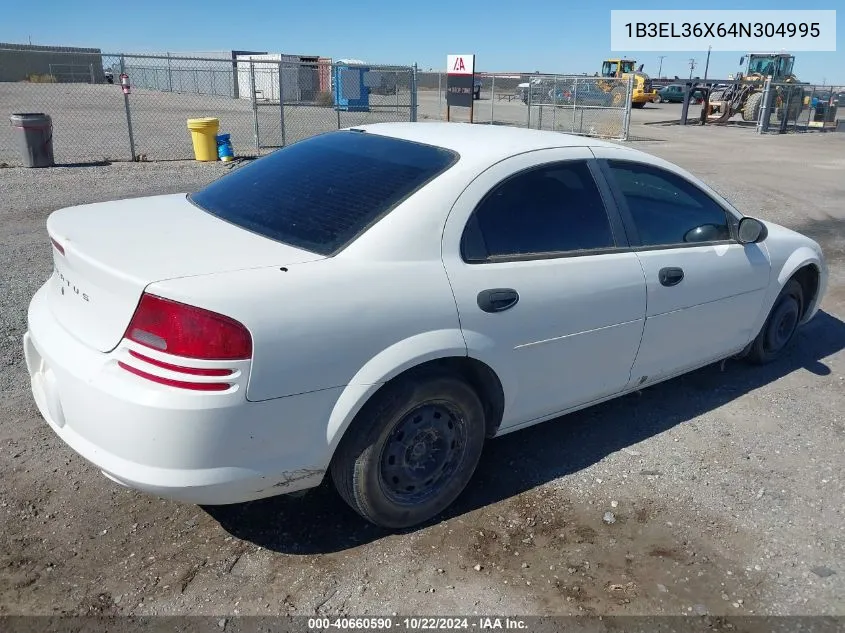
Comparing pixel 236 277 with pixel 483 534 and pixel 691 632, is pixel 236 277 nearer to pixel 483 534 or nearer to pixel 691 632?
pixel 483 534

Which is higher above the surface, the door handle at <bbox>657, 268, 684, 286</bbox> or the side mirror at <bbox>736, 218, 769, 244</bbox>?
the side mirror at <bbox>736, 218, 769, 244</bbox>

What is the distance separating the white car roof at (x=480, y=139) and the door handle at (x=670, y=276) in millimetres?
751

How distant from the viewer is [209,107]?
30.2 m

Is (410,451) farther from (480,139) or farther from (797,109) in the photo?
(797,109)

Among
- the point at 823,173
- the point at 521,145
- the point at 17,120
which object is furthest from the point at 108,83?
the point at 521,145

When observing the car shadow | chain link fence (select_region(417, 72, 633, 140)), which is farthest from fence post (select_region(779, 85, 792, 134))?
the car shadow

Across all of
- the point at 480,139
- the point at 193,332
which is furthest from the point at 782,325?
the point at 193,332

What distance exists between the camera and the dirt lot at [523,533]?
8.73 ft

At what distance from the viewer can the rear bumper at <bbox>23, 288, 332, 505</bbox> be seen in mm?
2344

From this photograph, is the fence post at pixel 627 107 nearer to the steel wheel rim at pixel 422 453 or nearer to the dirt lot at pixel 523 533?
the dirt lot at pixel 523 533

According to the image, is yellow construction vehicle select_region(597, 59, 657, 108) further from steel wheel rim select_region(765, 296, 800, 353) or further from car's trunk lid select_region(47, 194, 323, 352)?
car's trunk lid select_region(47, 194, 323, 352)

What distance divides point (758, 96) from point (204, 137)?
22.7 m

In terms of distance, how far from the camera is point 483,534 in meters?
3.04

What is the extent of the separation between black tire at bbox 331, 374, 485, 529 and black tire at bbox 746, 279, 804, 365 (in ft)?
8.75
